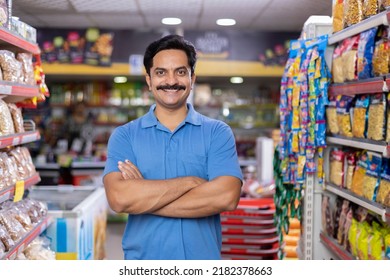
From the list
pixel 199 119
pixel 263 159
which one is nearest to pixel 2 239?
pixel 199 119

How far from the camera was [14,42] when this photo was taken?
2730 mm

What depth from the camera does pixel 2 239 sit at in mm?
2566

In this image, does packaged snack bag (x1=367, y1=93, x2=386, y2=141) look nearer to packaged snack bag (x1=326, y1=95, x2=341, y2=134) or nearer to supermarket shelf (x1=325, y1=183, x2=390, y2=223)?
supermarket shelf (x1=325, y1=183, x2=390, y2=223)

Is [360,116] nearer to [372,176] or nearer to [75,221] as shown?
[372,176]

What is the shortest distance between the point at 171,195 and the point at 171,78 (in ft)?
1.58

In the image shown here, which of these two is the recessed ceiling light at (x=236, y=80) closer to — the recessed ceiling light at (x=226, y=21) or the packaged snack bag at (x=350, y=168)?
the recessed ceiling light at (x=226, y=21)

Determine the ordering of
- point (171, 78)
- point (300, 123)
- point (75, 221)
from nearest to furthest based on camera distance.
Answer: point (171, 78)
point (300, 123)
point (75, 221)

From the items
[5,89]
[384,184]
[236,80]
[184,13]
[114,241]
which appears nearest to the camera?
[5,89]

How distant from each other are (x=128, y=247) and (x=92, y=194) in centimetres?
230

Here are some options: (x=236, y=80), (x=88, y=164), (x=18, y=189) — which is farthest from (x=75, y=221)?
(x=236, y=80)

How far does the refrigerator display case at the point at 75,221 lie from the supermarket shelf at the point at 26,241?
167mm

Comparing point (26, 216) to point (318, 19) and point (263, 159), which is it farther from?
point (263, 159)

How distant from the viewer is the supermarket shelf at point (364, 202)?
98.7 inches

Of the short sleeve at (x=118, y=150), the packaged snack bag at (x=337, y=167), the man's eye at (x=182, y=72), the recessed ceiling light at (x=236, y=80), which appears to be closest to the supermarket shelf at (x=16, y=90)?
the short sleeve at (x=118, y=150)
